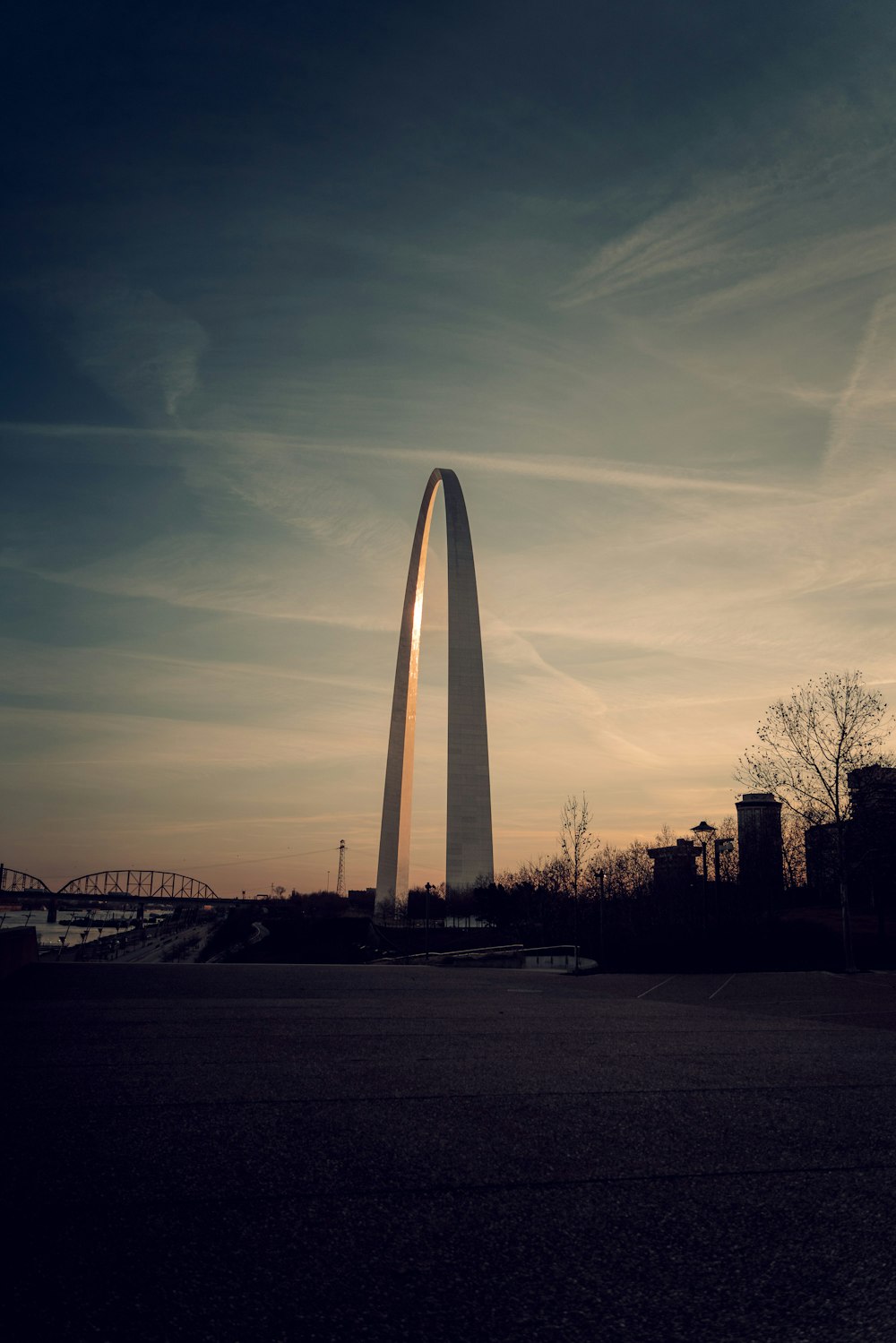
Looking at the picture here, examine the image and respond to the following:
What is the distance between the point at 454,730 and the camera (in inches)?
2253

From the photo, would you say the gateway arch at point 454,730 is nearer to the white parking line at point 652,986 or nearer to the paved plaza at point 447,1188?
the white parking line at point 652,986

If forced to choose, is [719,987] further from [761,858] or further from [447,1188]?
[761,858]

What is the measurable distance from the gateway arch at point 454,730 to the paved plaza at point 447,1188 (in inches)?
1842

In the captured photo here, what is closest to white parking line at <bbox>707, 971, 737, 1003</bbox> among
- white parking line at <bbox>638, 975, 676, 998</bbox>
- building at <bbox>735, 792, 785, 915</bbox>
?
white parking line at <bbox>638, 975, 676, 998</bbox>

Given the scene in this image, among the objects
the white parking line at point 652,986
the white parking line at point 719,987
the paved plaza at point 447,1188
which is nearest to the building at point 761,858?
the white parking line at point 719,987

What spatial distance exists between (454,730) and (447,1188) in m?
52.7

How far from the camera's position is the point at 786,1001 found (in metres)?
17.0

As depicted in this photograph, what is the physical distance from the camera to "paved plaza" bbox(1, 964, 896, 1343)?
319 centimetres

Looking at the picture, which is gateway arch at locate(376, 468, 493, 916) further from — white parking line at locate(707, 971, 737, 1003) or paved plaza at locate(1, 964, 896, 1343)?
paved plaza at locate(1, 964, 896, 1343)

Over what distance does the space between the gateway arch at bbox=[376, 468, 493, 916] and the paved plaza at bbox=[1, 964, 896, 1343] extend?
46.8 meters

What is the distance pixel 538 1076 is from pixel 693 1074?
4.09 feet

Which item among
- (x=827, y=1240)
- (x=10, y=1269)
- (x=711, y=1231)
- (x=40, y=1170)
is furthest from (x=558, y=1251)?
(x=40, y=1170)

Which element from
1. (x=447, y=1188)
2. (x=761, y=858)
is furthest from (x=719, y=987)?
(x=761, y=858)

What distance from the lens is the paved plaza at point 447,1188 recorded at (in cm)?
319
